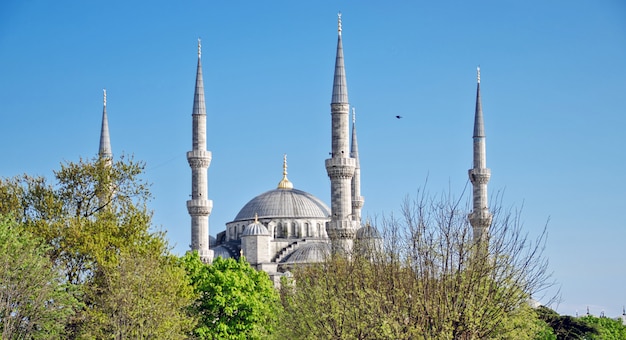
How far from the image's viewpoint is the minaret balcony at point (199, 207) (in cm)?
7481

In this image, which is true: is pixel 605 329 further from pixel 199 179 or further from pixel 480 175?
pixel 199 179

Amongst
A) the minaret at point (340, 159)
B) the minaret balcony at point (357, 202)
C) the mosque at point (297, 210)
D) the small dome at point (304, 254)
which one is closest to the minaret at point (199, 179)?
the mosque at point (297, 210)

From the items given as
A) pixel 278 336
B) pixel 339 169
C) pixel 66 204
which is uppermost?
pixel 339 169

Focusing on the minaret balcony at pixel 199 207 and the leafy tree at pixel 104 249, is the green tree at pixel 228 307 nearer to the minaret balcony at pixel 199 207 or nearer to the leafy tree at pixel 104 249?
the leafy tree at pixel 104 249

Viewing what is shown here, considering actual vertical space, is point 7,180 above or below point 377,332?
above

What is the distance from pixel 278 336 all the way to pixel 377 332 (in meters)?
10.9

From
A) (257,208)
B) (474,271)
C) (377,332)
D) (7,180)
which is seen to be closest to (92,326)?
(7,180)

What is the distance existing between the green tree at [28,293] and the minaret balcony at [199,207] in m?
33.6

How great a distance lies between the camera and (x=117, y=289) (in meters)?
41.2

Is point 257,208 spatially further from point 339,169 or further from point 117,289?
point 117,289

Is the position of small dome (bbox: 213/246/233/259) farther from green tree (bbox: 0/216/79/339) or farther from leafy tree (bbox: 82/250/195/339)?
green tree (bbox: 0/216/79/339)

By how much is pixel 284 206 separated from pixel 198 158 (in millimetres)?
28898

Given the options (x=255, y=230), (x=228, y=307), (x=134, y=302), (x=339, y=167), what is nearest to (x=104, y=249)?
(x=134, y=302)

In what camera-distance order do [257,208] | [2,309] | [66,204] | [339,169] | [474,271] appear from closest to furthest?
[474,271] < [2,309] < [66,204] < [339,169] < [257,208]
